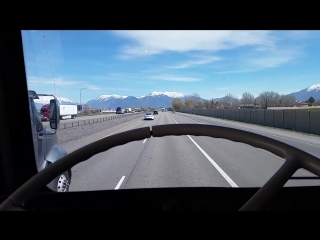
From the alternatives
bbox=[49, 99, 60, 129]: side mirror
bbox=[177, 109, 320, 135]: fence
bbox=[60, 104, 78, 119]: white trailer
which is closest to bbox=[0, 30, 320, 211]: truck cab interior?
bbox=[49, 99, 60, 129]: side mirror

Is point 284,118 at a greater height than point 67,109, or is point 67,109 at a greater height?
point 67,109

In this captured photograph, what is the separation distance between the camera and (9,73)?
4.91 meters

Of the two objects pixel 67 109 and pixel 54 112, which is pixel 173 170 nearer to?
pixel 67 109

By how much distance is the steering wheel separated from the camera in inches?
104

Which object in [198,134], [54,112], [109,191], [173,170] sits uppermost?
[54,112]

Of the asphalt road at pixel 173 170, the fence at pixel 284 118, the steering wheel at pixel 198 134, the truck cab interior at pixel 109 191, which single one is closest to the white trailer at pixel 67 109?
the asphalt road at pixel 173 170

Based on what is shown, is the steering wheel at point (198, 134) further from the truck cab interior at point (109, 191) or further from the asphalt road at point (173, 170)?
the asphalt road at point (173, 170)

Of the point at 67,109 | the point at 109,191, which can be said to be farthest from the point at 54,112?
the point at 67,109

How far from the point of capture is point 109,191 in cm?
387

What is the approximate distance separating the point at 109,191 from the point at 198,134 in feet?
4.52
